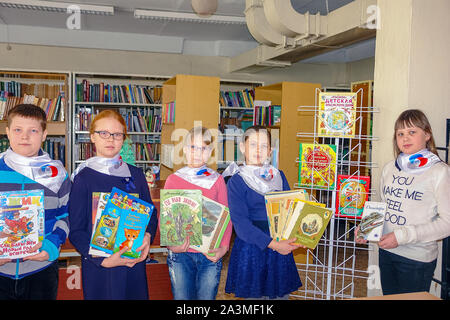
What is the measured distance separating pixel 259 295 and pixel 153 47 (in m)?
6.10

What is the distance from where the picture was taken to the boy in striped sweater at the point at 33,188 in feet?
5.32

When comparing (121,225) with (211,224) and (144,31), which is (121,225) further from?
(144,31)

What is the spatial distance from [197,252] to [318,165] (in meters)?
1.07

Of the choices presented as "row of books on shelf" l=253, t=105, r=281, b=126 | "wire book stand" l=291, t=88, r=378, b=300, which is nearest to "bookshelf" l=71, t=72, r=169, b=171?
"row of books on shelf" l=253, t=105, r=281, b=126

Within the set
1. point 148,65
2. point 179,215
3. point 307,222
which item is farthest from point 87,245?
point 148,65

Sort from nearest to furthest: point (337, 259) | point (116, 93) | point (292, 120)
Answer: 1. point (337, 259)
2. point (292, 120)
3. point (116, 93)

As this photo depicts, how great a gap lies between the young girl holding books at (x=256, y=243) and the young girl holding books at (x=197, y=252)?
0.29 ft

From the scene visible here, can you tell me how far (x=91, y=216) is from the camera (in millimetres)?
→ 1724

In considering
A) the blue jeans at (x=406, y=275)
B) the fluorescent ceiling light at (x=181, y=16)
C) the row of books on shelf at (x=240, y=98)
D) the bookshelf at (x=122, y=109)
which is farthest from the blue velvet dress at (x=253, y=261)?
the row of books on shelf at (x=240, y=98)

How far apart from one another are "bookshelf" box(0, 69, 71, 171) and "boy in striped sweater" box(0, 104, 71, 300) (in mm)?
4365

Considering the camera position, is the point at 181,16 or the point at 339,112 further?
the point at 181,16

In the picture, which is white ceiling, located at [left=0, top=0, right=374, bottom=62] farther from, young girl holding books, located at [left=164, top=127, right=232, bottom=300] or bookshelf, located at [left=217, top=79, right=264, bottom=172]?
young girl holding books, located at [left=164, top=127, right=232, bottom=300]

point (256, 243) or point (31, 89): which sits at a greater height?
point (31, 89)

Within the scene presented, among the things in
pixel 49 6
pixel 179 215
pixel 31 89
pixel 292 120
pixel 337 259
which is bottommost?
pixel 337 259
